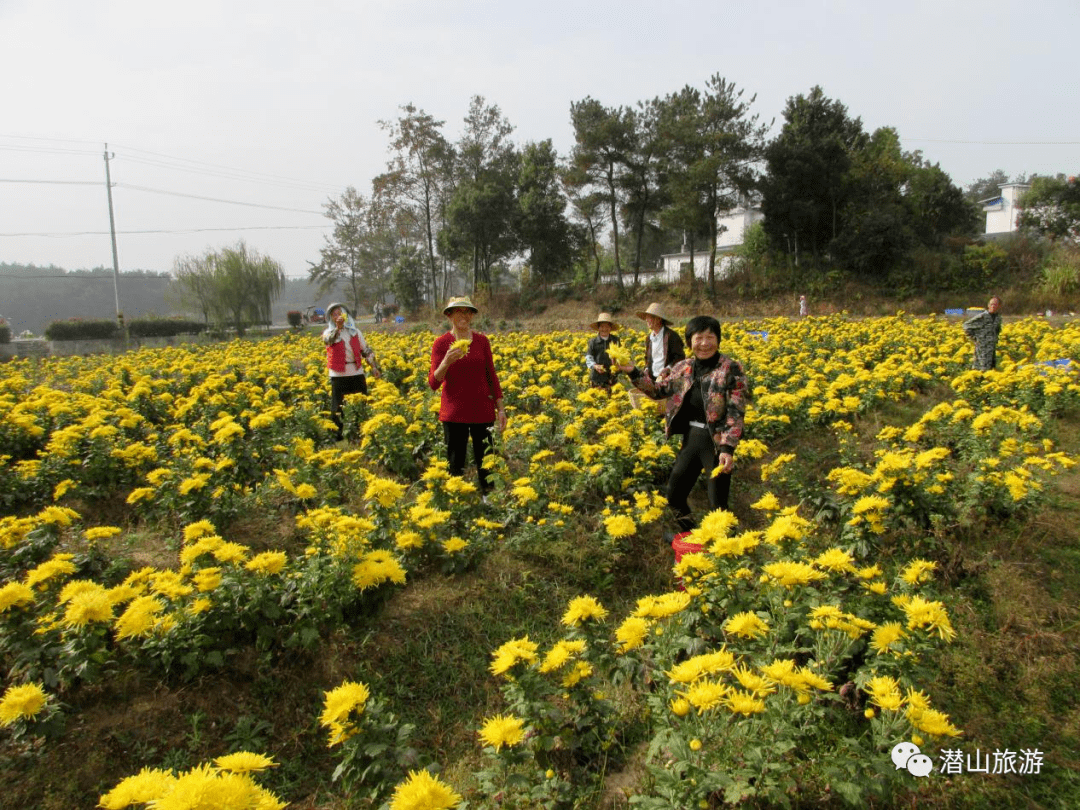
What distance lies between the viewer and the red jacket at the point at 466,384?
4895mm

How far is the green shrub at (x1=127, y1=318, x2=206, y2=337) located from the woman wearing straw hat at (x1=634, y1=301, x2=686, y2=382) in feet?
107

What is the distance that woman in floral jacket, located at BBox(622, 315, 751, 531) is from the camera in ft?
→ 12.7

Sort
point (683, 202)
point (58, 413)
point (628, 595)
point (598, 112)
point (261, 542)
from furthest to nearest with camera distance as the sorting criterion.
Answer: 1. point (598, 112)
2. point (683, 202)
3. point (58, 413)
4. point (261, 542)
5. point (628, 595)

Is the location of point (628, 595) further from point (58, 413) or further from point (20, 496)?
point (58, 413)

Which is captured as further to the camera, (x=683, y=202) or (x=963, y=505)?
(x=683, y=202)

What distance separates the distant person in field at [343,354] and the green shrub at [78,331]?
1090 inches

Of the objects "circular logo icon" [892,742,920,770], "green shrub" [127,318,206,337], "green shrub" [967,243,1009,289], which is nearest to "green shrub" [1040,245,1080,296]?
"green shrub" [967,243,1009,289]

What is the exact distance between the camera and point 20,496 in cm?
507

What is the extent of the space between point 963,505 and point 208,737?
4821 millimetres

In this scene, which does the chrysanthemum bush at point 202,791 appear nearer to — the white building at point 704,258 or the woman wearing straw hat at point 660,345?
the woman wearing straw hat at point 660,345

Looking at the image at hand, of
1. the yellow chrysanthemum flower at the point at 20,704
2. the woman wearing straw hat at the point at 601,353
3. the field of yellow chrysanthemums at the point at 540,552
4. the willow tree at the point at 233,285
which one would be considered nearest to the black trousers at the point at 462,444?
the field of yellow chrysanthemums at the point at 540,552

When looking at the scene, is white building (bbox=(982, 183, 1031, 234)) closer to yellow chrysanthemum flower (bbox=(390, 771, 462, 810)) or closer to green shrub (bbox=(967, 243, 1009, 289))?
green shrub (bbox=(967, 243, 1009, 289))

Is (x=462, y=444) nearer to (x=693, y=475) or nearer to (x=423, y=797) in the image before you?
(x=693, y=475)

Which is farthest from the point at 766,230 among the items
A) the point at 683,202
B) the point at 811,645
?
the point at 811,645
